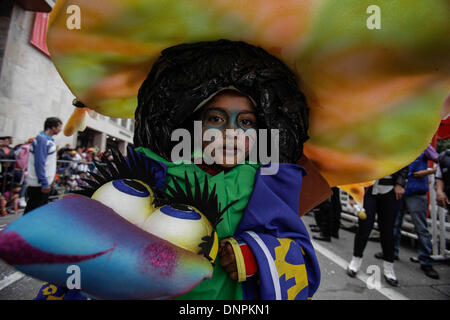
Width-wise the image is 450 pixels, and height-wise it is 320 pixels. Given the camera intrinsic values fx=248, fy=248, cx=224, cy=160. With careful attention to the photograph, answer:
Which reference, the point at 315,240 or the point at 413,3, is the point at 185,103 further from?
the point at 315,240

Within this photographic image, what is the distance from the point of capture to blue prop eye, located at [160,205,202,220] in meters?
0.61

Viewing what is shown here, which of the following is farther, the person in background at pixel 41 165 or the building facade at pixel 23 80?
the building facade at pixel 23 80

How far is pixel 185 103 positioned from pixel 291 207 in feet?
1.84

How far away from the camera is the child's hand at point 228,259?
0.71m

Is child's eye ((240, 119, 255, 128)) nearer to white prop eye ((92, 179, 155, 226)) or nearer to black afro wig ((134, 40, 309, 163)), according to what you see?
black afro wig ((134, 40, 309, 163))

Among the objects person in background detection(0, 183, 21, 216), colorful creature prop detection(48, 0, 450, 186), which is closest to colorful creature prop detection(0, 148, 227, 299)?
colorful creature prop detection(48, 0, 450, 186)

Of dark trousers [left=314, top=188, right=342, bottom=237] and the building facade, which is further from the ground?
the building facade

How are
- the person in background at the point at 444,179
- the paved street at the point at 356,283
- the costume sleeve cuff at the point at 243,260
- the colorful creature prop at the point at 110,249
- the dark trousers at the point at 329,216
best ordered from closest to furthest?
the colorful creature prop at the point at 110,249, the costume sleeve cuff at the point at 243,260, the paved street at the point at 356,283, the person in background at the point at 444,179, the dark trousers at the point at 329,216

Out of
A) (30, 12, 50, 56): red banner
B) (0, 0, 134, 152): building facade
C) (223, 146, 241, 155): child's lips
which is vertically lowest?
(223, 146, 241, 155): child's lips

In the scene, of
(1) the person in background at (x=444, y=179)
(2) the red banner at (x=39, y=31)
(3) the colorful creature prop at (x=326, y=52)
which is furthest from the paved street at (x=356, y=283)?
(2) the red banner at (x=39, y=31)

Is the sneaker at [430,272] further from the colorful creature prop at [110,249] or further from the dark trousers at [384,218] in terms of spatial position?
the colorful creature prop at [110,249]

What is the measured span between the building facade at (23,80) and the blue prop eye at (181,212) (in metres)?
6.56

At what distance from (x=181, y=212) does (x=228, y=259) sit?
0.23m

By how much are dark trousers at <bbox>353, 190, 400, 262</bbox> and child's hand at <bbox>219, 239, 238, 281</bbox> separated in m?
2.48
